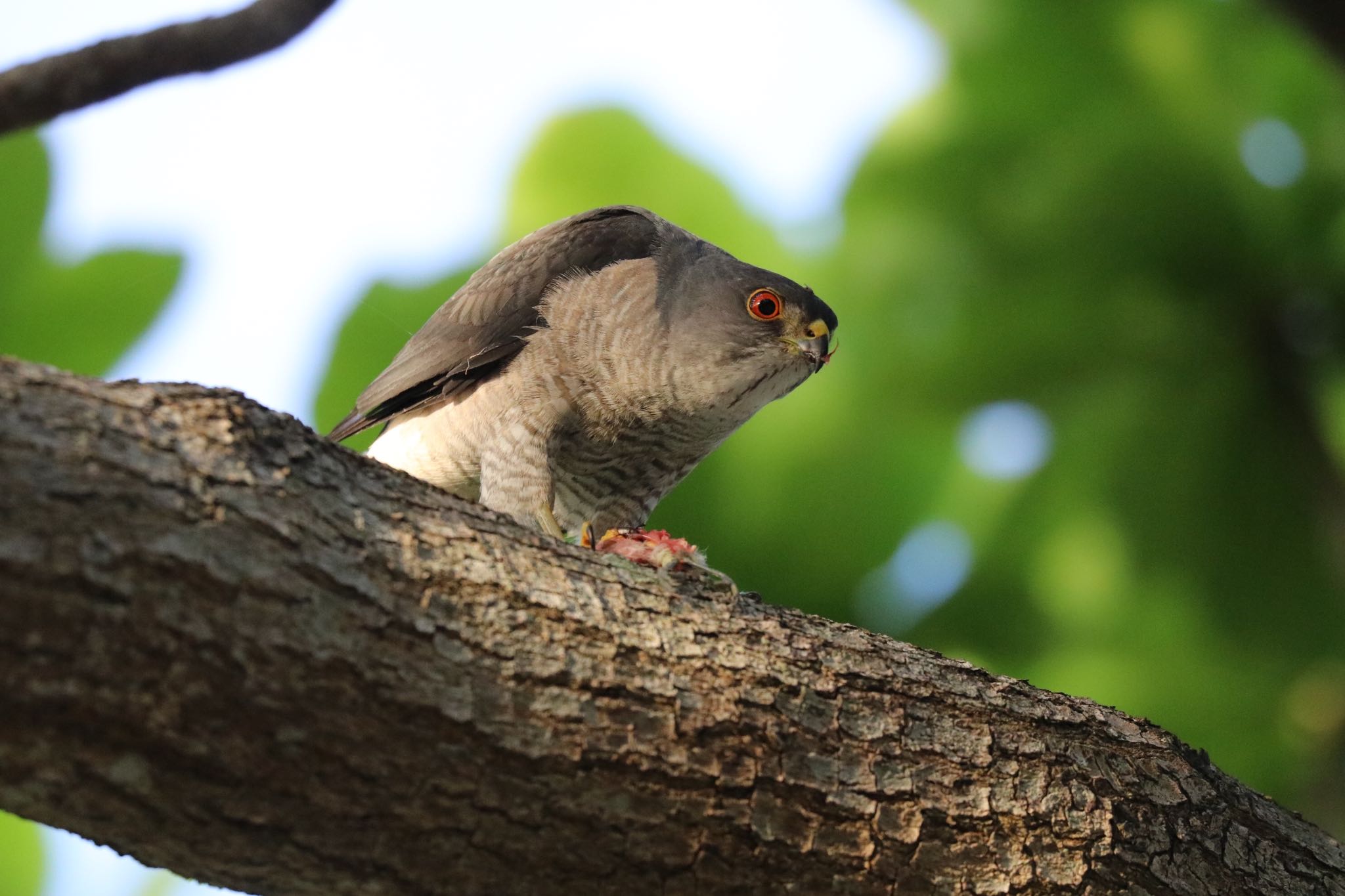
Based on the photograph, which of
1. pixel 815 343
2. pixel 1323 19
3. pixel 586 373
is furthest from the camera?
pixel 815 343

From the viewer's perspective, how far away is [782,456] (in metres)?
6.49

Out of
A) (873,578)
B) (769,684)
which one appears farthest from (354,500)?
(873,578)

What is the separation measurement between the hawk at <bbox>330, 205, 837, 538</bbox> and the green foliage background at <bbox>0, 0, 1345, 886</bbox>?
1.68 m

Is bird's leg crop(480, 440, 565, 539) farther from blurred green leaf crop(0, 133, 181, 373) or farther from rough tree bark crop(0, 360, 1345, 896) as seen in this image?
blurred green leaf crop(0, 133, 181, 373)

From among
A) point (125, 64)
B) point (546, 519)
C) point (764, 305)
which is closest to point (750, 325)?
point (764, 305)

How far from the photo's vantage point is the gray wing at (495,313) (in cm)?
452

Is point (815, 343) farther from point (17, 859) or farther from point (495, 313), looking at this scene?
point (17, 859)

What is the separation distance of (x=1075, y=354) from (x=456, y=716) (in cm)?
481

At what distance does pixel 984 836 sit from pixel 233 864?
5.11ft

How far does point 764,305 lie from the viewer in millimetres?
4594

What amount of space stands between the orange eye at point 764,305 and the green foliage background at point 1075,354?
1667 millimetres

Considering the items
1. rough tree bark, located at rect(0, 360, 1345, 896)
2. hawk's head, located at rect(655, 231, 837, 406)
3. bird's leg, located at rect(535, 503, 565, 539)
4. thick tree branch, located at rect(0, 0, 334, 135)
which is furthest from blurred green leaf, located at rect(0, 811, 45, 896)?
thick tree branch, located at rect(0, 0, 334, 135)

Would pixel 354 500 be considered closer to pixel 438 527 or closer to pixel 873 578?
pixel 438 527

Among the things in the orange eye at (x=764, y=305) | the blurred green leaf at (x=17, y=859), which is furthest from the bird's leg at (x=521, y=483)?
the blurred green leaf at (x=17, y=859)
